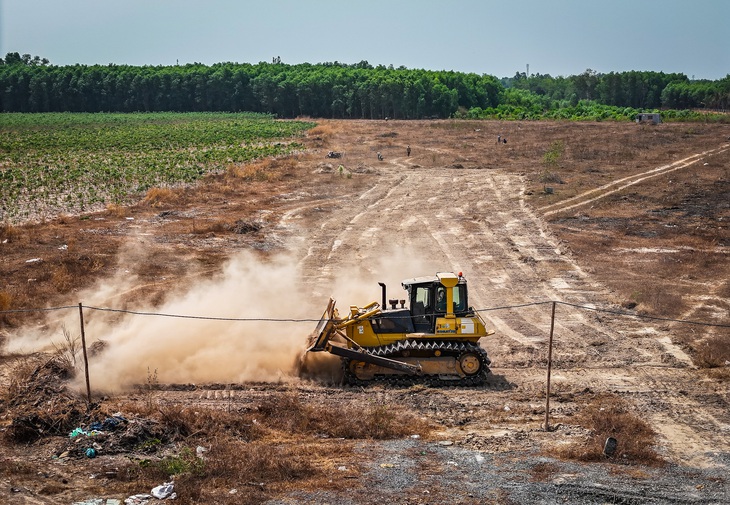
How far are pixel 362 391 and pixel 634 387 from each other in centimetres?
667

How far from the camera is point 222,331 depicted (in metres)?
19.9

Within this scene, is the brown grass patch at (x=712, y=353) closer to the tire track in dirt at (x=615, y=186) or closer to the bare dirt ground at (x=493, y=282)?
the bare dirt ground at (x=493, y=282)

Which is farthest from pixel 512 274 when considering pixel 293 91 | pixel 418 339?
pixel 293 91

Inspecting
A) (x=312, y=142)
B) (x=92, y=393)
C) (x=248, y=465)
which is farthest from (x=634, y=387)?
(x=312, y=142)

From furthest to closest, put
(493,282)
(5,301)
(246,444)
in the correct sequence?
(493,282) → (5,301) → (246,444)

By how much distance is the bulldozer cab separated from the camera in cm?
1797

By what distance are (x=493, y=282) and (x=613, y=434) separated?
512 inches

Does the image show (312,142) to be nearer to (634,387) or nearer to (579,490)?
(634,387)

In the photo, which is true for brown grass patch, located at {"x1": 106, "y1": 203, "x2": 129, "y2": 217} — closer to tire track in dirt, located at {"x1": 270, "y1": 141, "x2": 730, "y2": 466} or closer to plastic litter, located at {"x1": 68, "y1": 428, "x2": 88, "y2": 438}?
tire track in dirt, located at {"x1": 270, "y1": 141, "x2": 730, "y2": 466}

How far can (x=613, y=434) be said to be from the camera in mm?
15312

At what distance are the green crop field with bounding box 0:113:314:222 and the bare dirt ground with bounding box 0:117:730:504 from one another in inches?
217

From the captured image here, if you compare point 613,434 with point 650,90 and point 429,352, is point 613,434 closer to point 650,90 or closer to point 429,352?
point 429,352

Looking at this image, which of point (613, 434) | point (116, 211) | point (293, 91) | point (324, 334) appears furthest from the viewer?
point (293, 91)

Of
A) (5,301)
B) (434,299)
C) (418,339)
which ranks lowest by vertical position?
(5,301)
